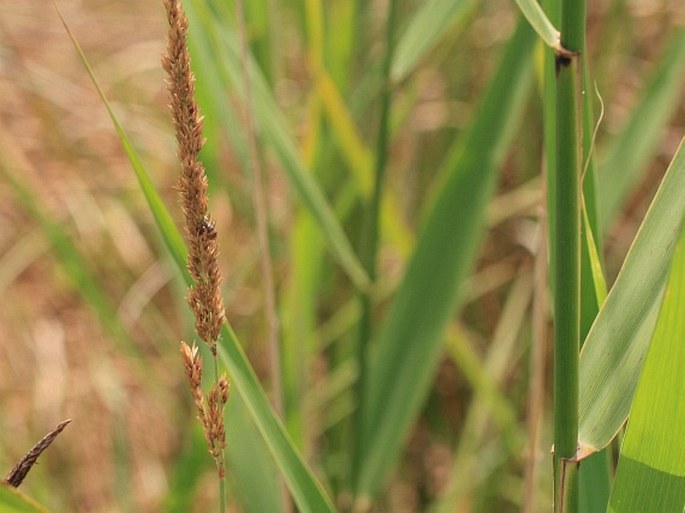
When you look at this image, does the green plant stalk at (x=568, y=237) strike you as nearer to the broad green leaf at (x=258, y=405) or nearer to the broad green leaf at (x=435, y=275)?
the broad green leaf at (x=258, y=405)

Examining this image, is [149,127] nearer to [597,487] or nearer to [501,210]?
[501,210]

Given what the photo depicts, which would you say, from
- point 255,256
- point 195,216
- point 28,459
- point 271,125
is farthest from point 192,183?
point 255,256

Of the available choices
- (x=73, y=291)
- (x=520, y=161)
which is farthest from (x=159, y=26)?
(x=520, y=161)

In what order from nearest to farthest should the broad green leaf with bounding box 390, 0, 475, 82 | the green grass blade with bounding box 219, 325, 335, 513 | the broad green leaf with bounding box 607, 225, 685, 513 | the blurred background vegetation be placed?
the broad green leaf with bounding box 607, 225, 685, 513 < the green grass blade with bounding box 219, 325, 335, 513 < the broad green leaf with bounding box 390, 0, 475, 82 < the blurred background vegetation

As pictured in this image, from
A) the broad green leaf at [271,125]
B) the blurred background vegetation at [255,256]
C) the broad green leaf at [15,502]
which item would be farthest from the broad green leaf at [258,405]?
the blurred background vegetation at [255,256]

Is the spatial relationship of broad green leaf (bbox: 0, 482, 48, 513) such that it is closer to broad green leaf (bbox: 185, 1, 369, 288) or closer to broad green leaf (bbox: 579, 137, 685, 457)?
broad green leaf (bbox: 579, 137, 685, 457)

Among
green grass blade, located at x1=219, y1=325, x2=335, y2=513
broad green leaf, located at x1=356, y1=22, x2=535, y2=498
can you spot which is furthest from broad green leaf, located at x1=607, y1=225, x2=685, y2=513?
broad green leaf, located at x1=356, y1=22, x2=535, y2=498
